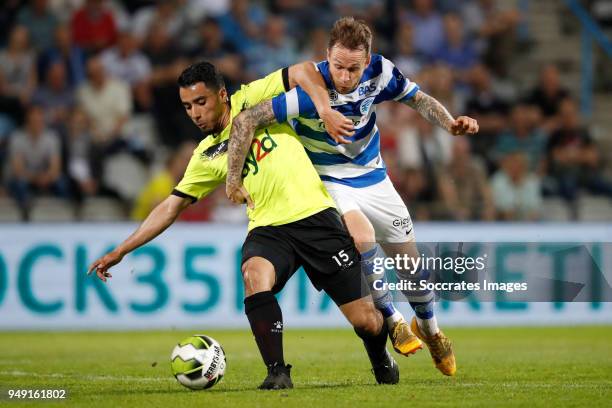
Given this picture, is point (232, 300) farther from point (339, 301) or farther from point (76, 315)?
point (339, 301)

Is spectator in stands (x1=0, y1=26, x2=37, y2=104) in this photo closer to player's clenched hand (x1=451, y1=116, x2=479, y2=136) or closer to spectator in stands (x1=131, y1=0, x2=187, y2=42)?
spectator in stands (x1=131, y1=0, x2=187, y2=42)

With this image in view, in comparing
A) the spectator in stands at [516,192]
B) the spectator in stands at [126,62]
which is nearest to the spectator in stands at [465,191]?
the spectator in stands at [516,192]

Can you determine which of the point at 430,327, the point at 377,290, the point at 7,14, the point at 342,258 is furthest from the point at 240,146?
the point at 7,14

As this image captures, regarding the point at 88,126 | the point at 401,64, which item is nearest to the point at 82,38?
the point at 88,126

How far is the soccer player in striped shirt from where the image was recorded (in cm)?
750

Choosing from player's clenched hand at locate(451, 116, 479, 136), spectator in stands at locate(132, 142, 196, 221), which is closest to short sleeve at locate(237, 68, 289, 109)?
player's clenched hand at locate(451, 116, 479, 136)

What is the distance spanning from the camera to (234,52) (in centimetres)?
1725

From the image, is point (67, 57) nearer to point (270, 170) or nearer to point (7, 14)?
point (7, 14)

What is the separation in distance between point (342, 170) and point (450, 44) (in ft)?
33.5

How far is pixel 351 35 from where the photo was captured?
7.41 meters

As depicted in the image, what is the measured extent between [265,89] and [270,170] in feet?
1.87

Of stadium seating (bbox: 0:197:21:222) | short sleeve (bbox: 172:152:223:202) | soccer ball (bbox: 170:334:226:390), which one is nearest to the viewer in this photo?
soccer ball (bbox: 170:334:226:390)

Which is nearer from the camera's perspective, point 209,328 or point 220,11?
point 209,328

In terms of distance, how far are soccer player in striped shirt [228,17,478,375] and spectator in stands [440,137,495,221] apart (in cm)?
705
